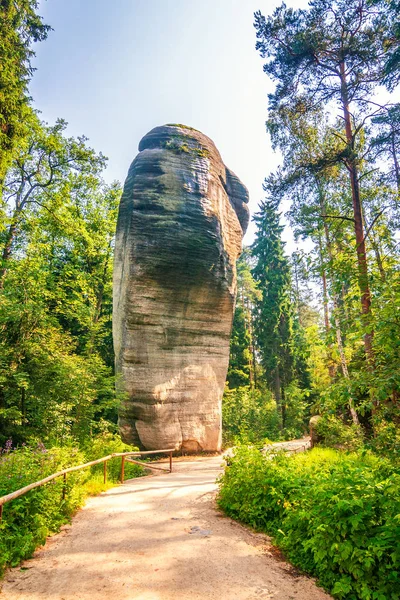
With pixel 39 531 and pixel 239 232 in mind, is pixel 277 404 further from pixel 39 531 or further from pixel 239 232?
pixel 39 531

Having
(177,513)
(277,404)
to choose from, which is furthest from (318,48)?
(277,404)

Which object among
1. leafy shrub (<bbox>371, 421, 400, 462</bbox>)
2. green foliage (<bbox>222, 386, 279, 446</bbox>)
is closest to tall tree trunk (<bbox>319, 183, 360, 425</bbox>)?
leafy shrub (<bbox>371, 421, 400, 462</bbox>)

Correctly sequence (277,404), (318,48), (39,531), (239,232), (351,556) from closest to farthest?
(351,556) < (39,531) < (318,48) < (239,232) < (277,404)

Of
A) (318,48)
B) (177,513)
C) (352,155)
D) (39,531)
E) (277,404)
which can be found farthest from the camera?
(277,404)

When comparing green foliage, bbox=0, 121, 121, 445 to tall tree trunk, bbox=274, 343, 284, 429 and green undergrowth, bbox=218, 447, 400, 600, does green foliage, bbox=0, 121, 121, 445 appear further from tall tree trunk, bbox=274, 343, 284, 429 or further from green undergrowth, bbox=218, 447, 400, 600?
tall tree trunk, bbox=274, 343, 284, 429

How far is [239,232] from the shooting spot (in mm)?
17812

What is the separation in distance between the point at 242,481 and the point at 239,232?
14.1 metres

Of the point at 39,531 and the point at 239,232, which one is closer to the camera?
the point at 39,531

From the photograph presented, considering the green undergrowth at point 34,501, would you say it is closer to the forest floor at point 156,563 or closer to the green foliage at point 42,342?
the forest floor at point 156,563

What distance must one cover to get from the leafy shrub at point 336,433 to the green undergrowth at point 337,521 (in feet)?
Answer: 14.7

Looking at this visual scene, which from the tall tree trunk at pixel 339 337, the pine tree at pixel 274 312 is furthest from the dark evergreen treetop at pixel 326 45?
the pine tree at pixel 274 312

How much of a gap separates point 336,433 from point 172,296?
769 centimetres

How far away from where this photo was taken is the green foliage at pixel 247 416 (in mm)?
20859

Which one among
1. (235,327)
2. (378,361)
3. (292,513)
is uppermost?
(235,327)
